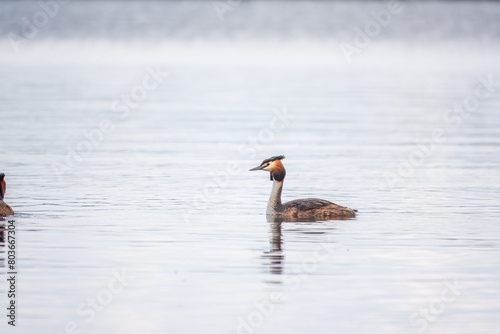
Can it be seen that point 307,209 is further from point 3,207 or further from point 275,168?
point 3,207

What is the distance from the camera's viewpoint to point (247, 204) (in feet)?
75.0

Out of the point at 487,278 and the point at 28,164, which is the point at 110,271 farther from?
the point at 28,164

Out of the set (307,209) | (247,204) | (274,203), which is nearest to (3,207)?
(274,203)

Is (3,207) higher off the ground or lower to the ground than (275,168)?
lower

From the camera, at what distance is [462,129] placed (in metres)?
38.6

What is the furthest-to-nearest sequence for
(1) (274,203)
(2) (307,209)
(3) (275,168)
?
(3) (275,168), (1) (274,203), (2) (307,209)

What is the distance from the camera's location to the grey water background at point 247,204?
571 inches

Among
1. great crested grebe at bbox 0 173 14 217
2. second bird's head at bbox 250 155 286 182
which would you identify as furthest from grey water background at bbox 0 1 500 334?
second bird's head at bbox 250 155 286 182

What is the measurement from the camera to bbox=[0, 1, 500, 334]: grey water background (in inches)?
571

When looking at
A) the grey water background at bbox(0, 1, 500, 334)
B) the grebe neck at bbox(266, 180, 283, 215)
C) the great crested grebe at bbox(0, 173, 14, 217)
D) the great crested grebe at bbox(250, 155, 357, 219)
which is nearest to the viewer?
the grey water background at bbox(0, 1, 500, 334)

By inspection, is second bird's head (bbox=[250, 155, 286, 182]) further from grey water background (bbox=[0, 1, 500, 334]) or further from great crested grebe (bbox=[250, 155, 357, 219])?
grey water background (bbox=[0, 1, 500, 334])

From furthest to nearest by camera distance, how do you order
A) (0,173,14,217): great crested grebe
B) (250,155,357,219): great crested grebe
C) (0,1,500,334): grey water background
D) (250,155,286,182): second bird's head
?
1. (250,155,286,182): second bird's head
2. (250,155,357,219): great crested grebe
3. (0,173,14,217): great crested grebe
4. (0,1,500,334): grey water background

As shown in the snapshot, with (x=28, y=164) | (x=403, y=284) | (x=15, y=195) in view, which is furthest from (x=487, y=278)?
(x=28, y=164)

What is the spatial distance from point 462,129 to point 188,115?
10084 mm
